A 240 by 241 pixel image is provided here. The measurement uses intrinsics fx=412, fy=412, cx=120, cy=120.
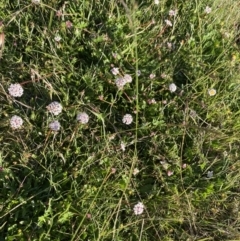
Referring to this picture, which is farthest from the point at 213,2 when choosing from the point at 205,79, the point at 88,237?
the point at 88,237

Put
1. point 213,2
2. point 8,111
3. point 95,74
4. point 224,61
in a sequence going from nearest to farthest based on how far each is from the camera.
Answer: point 8,111, point 95,74, point 224,61, point 213,2

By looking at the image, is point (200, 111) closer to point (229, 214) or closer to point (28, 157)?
point (229, 214)

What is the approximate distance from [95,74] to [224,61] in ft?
2.39

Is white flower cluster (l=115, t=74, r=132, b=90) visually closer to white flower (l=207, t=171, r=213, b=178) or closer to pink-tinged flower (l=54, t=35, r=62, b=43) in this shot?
pink-tinged flower (l=54, t=35, r=62, b=43)

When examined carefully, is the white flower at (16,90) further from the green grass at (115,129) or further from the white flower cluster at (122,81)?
the white flower cluster at (122,81)

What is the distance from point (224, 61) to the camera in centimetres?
218

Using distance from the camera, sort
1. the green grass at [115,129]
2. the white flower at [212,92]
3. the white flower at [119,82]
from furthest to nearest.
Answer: the white flower at [212,92] → the white flower at [119,82] → the green grass at [115,129]


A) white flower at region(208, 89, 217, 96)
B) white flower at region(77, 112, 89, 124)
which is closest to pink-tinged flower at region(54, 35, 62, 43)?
white flower at region(77, 112, 89, 124)

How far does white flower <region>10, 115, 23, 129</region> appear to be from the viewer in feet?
5.53

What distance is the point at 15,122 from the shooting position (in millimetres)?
1687

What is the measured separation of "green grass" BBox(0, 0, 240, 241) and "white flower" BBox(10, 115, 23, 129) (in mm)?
43

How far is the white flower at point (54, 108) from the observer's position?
68.1 inches

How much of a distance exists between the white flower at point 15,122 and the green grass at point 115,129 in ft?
0.14

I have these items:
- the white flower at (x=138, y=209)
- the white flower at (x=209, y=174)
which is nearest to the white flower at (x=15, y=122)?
the white flower at (x=138, y=209)
